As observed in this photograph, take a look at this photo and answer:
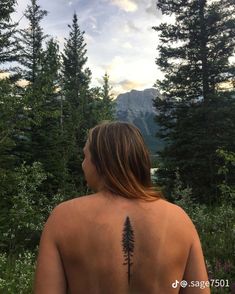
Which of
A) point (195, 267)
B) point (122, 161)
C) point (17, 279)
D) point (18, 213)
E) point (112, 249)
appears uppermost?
point (122, 161)

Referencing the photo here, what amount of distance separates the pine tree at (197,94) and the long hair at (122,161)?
62.2 feet

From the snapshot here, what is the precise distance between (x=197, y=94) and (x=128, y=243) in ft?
70.1

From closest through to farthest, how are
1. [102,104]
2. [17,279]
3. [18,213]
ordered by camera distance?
[17,279] < [18,213] < [102,104]

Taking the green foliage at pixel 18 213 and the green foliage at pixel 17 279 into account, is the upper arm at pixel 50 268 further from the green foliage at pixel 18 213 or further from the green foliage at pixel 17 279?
the green foliage at pixel 18 213

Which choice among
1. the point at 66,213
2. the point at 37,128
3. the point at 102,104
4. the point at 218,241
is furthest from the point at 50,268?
the point at 102,104

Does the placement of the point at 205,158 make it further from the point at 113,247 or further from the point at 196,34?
the point at 113,247

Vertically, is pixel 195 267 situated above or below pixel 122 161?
below

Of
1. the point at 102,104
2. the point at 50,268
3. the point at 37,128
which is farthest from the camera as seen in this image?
the point at 102,104

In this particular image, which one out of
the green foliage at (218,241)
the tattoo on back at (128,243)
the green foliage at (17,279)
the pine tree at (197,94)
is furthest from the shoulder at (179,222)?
the pine tree at (197,94)

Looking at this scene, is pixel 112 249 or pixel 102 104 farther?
pixel 102 104

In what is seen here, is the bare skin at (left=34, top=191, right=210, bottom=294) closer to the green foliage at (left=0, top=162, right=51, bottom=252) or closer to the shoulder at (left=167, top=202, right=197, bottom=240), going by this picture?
the shoulder at (left=167, top=202, right=197, bottom=240)

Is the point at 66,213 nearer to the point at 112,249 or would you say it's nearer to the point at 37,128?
the point at 112,249

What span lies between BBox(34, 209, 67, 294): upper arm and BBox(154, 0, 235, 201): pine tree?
19.2 meters

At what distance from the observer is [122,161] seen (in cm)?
194
